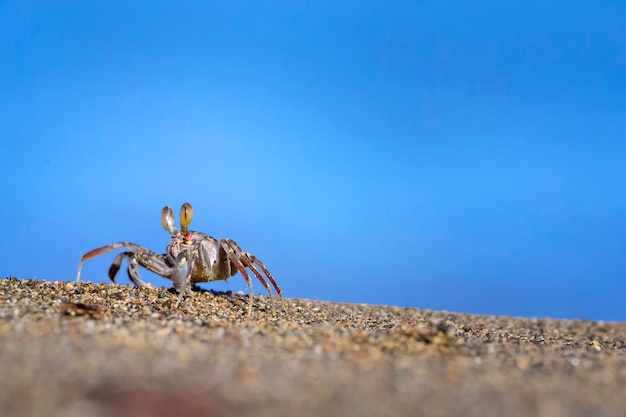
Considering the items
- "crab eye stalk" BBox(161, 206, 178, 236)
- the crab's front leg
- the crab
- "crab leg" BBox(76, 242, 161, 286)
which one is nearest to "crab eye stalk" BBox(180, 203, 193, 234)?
the crab

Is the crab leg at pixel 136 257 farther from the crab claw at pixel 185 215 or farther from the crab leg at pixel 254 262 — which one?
the crab leg at pixel 254 262

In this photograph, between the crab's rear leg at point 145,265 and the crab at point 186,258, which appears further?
the crab's rear leg at point 145,265

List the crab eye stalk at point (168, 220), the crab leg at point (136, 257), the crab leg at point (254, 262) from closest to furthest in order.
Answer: the crab leg at point (254, 262) < the crab leg at point (136, 257) < the crab eye stalk at point (168, 220)

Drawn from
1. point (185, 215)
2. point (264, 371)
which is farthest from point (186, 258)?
point (264, 371)

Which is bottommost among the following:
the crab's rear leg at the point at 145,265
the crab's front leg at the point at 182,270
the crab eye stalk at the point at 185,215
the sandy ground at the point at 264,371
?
the sandy ground at the point at 264,371

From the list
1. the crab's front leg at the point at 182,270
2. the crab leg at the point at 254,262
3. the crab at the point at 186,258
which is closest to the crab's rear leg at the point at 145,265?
the crab at the point at 186,258

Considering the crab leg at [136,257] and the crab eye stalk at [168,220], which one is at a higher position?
the crab eye stalk at [168,220]

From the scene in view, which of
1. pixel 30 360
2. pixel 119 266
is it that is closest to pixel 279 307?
pixel 119 266

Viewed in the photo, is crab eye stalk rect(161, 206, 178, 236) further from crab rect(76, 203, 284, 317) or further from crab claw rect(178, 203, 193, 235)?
crab claw rect(178, 203, 193, 235)
